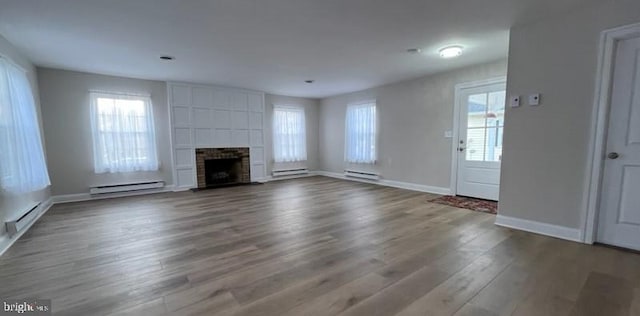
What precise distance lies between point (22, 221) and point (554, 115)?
6.05 metres

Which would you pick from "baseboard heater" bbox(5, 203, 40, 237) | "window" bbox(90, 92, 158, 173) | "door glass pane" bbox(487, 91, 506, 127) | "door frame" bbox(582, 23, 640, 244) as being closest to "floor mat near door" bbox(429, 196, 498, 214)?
"door frame" bbox(582, 23, 640, 244)

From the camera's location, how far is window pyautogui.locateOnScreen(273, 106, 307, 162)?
281 inches

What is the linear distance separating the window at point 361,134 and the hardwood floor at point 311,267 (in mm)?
2889

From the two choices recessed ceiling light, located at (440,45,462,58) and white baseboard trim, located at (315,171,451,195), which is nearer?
recessed ceiling light, located at (440,45,462,58)

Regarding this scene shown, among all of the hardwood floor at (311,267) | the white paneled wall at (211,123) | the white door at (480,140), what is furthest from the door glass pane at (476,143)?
the white paneled wall at (211,123)

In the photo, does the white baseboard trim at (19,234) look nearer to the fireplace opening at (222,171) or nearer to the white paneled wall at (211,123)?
the white paneled wall at (211,123)

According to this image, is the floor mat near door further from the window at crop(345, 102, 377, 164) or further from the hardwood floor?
the window at crop(345, 102, 377, 164)

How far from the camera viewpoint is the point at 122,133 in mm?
5078

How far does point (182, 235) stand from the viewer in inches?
116

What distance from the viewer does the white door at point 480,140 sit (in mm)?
4324

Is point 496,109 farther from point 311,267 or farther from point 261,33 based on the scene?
point 311,267

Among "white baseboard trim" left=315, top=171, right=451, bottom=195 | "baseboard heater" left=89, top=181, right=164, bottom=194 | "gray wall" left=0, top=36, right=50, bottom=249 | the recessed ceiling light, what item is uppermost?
the recessed ceiling light

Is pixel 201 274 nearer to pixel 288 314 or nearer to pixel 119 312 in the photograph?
pixel 119 312

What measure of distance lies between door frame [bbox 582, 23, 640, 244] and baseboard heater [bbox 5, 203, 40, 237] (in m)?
5.96
